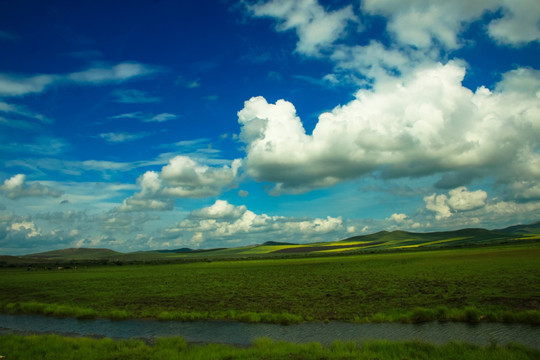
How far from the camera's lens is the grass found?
17891mm

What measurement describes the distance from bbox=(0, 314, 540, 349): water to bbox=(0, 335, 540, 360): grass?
2.73 metres

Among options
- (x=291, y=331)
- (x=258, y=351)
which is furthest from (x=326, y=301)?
(x=258, y=351)

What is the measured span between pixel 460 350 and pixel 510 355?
7.35 ft

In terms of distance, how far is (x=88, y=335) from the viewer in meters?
28.0

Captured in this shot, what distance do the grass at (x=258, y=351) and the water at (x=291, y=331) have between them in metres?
2.73

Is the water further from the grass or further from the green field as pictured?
the grass

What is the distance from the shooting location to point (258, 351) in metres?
19.9

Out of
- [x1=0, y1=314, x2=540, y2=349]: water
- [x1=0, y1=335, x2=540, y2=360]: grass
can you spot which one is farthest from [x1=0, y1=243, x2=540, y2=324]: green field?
[x1=0, y1=335, x2=540, y2=360]: grass

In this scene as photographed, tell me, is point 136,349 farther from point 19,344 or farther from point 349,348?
point 349,348

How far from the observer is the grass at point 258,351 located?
17891mm

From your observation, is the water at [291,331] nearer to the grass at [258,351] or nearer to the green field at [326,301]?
the green field at [326,301]

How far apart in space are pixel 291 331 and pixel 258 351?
6.89m

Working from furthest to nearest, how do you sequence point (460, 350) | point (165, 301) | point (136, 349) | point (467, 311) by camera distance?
point (165, 301)
point (467, 311)
point (136, 349)
point (460, 350)

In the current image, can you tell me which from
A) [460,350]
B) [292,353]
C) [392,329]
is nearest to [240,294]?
[392,329]
